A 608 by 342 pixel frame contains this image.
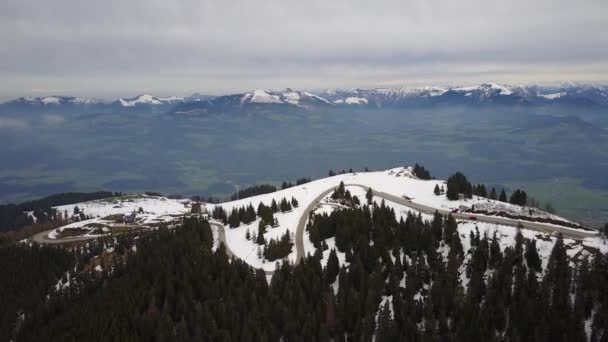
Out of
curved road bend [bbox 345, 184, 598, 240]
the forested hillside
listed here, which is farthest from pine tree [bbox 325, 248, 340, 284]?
curved road bend [bbox 345, 184, 598, 240]

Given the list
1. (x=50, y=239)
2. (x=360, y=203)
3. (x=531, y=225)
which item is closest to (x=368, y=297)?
(x=531, y=225)

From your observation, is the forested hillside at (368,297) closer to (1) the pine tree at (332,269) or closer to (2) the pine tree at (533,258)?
(2) the pine tree at (533,258)

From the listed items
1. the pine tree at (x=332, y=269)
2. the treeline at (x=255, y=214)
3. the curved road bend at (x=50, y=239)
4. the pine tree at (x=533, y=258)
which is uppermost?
the pine tree at (x=533, y=258)

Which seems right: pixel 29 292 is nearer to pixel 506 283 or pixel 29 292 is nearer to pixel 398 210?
pixel 398 210

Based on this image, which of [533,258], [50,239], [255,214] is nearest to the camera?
[533,258]

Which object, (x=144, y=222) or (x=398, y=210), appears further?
(x=144, y=222)

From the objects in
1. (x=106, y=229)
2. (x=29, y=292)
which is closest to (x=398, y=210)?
(x=29, y=292)

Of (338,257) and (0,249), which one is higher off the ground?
(338,257)

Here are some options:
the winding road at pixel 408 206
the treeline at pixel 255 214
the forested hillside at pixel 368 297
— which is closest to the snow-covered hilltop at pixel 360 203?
the winding road at pixel 408 206

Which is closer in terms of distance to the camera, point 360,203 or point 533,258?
point 533,258

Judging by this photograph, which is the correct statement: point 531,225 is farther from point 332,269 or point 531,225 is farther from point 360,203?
point 360,203

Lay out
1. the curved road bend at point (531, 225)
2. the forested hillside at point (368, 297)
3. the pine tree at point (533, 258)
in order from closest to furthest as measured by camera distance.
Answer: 1. the forested hillside at point (368, 297)
2. the pine tree at point (533, 258)
3. the curved road bend at point (531, 225)
